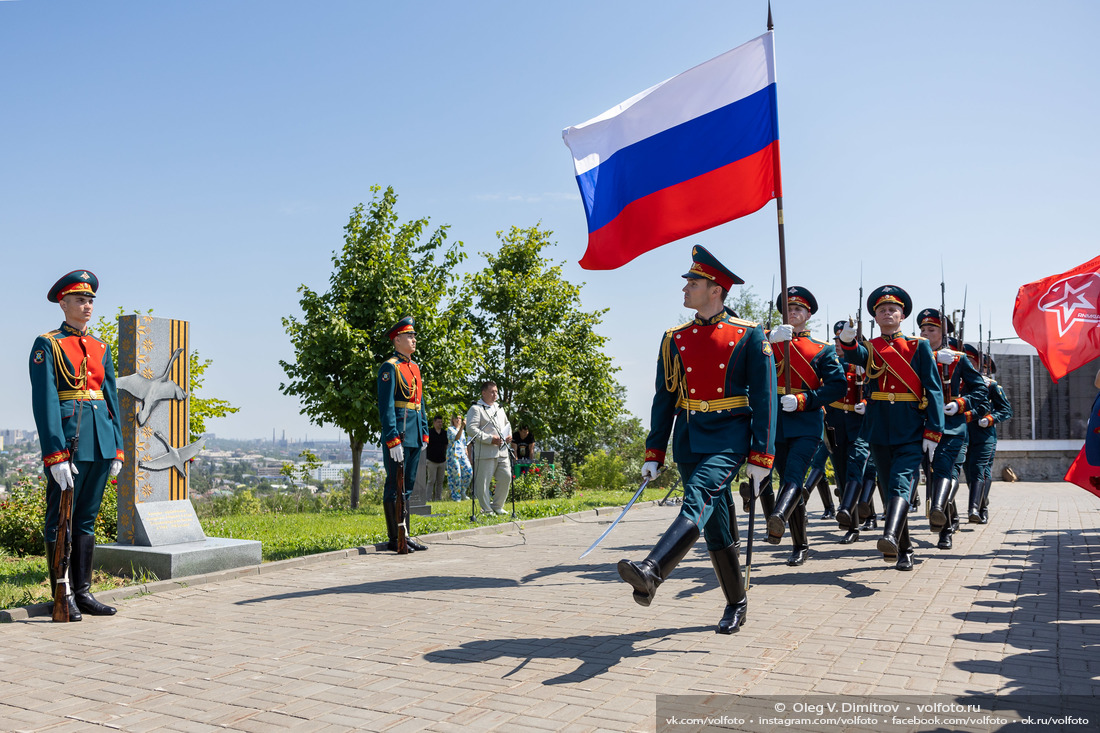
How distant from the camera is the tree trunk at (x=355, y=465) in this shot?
780 inches

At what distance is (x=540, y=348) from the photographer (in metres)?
30.4

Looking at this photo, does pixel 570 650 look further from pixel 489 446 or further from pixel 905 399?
pixel 489 446

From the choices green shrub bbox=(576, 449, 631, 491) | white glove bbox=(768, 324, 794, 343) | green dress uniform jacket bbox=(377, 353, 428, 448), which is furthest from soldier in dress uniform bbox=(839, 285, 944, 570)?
green shrub bbox=(576, 449, 631, 491)

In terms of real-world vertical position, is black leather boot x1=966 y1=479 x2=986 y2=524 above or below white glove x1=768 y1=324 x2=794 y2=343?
below

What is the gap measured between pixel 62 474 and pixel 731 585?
4.59 metres

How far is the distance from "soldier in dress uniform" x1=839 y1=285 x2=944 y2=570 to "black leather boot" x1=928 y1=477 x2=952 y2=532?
1.80 ft

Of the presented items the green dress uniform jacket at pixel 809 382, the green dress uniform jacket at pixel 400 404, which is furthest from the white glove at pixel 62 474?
the green dress uniform jacket at pixel 809 382

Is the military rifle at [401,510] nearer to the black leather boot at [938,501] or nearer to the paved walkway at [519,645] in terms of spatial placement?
the paved walkway at [519,645]

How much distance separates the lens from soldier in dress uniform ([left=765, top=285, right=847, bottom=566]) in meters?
8.01

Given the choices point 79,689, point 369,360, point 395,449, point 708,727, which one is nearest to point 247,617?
point 79,689

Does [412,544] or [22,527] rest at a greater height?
[22,527]

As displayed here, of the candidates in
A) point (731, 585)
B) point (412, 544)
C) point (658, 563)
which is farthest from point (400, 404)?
point (658, 563)

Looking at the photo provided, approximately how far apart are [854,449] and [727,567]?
467cm

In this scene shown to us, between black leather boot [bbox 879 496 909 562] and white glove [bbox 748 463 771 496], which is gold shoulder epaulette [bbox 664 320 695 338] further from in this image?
black leather boot [bbox 879 496 909 562]
